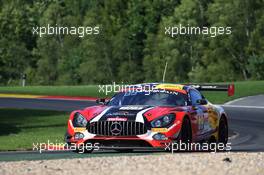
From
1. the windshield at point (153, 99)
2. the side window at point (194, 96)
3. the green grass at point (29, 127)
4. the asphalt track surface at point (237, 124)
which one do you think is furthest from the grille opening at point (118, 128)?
the green grass at point (29, 127)

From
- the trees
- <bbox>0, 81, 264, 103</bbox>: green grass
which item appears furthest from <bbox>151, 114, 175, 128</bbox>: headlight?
the trees

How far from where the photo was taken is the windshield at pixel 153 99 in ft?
54.3

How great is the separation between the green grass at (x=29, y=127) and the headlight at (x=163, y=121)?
573 cm

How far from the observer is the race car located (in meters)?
15.4

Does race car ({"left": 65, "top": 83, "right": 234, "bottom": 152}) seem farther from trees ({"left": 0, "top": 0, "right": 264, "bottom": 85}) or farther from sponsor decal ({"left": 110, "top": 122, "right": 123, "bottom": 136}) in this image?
trees ({"left": 0, "top": 0, "right": 264, "bottom": 85})

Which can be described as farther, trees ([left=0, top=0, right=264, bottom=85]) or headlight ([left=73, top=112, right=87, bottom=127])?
trees ([left=0, top=0, right=264, bottom=85])

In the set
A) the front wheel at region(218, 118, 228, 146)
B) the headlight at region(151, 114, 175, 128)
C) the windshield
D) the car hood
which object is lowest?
the front wheel at region(218, 118, 228, 146)

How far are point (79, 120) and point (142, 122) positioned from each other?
1216 millimetres

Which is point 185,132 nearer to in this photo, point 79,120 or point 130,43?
point 79,120

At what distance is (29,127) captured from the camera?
94.5ft

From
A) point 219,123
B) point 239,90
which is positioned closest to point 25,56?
point 239,90

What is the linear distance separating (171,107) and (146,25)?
239 ft

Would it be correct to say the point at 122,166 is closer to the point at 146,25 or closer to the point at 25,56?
the point at 146,25

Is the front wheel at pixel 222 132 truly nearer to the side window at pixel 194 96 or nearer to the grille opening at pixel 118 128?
the side window at pixel 194 96
